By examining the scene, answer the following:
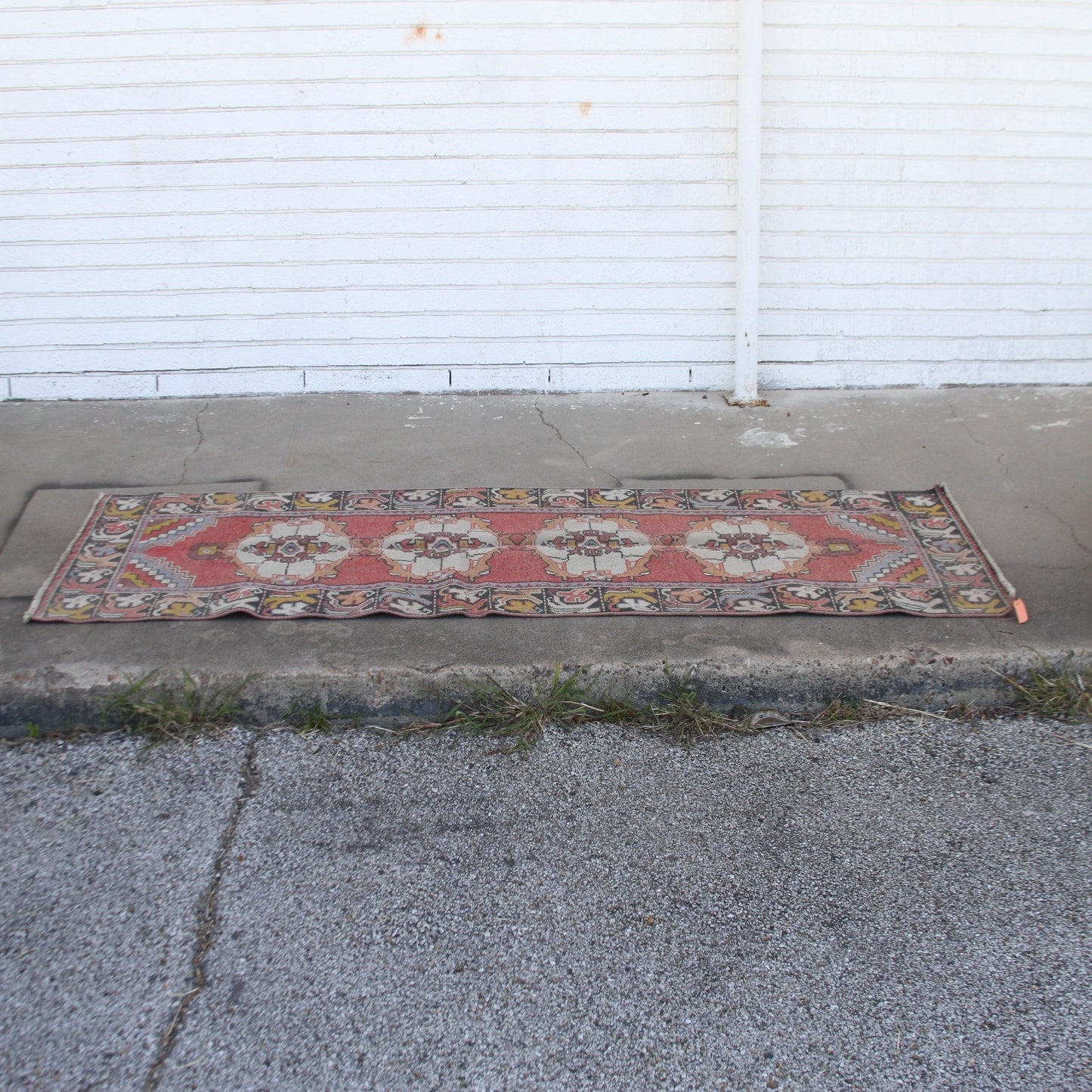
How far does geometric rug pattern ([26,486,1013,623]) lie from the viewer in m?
3.54

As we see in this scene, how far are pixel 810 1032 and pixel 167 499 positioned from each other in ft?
10.2

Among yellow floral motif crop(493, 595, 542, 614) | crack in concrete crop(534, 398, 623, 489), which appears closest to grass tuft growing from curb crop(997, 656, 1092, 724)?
yellow floral motif crop(493, 595, 542, 614)

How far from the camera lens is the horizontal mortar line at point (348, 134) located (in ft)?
16.3

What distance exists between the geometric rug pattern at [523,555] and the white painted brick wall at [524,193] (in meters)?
1.28

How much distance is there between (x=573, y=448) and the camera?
4797mm

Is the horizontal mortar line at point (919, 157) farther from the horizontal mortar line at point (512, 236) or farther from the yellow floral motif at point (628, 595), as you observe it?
the yellow floral motif at point (628, 595)

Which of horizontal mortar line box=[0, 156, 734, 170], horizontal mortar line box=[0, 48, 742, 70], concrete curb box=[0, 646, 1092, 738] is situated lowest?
concrete curb box=[0, 646, 1092, 738]

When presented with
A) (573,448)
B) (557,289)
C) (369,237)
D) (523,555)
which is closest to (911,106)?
(557,289)

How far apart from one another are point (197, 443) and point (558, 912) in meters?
3.09

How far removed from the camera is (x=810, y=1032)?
2.18 metres

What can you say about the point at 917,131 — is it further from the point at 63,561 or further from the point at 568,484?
the point at 63,561

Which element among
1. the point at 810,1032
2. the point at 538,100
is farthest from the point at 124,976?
the point at 538,100

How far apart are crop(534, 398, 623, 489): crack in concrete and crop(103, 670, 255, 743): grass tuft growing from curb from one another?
1.88 meters

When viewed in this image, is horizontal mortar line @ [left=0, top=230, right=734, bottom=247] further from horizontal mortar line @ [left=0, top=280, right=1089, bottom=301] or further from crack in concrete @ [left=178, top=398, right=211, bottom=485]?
crack in concrete @ [left=178, top=398, right=211, bottom=485]
